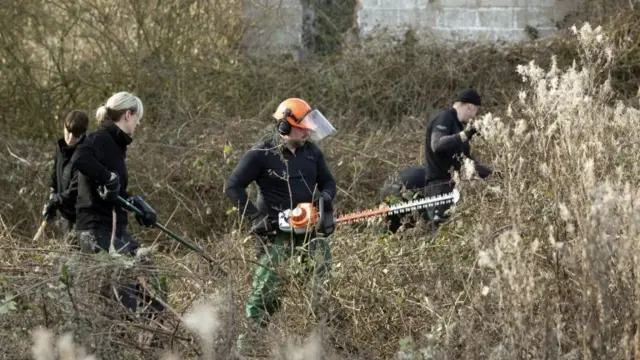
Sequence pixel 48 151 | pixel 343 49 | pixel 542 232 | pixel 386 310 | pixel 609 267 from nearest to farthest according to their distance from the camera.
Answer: pixel 609 267, pixel 542 232, pixel 386 310, pixel 48 151, pixel 343 49

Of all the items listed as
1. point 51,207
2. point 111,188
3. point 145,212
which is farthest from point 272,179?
point 51,207

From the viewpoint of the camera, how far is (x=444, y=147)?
29.7 ft

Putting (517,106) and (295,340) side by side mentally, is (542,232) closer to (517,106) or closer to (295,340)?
(295,340)

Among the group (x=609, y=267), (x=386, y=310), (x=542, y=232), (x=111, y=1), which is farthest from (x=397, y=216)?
(x=111, y=1)

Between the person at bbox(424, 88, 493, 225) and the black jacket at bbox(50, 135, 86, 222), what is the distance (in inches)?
107

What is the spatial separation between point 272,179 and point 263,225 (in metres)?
0.31

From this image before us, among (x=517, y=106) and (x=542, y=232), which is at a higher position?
(x=542, y=232)

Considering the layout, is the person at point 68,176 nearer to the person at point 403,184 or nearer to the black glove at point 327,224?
the black glove at point 327,224

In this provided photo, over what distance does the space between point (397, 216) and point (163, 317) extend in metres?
3.74

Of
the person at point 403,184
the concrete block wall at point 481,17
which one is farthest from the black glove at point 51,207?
the concrete block wall at point 481,17

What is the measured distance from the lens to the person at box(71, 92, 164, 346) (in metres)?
7.02

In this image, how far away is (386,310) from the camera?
6.71 metres

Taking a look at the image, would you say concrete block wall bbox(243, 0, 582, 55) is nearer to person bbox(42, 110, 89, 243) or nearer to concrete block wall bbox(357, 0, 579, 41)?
concrete block wall bbox(357, 0, 579, 41)

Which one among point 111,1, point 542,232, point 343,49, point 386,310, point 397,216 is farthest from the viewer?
point 343,49
